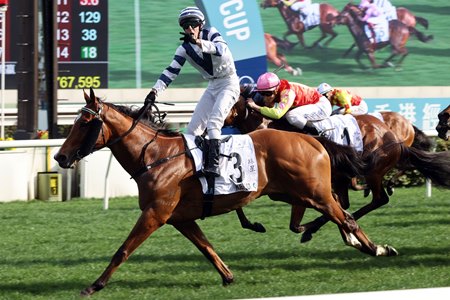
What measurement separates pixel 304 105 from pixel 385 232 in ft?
4.79

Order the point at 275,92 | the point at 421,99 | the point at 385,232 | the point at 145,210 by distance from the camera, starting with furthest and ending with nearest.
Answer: the point at 421,99
the point at 385,232
the point at 275,92
the point at 145,210

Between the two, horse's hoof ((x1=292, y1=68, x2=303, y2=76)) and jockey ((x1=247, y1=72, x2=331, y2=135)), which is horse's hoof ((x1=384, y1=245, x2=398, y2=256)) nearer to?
jockey ((x1=247, y1=72, x2=331, y2=135))

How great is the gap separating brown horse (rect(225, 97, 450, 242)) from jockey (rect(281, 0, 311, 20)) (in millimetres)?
13688

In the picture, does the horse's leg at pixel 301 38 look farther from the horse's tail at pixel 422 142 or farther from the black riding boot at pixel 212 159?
the black riding boot at pixel 212 159

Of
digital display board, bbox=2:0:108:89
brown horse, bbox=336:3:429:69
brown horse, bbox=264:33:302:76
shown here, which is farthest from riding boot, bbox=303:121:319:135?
brown horse, bbox=336:3:429:69

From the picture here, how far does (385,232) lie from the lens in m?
8.16

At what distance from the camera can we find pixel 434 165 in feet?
23.5

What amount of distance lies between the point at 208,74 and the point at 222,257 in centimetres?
135

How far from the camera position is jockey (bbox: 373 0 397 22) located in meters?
21.3

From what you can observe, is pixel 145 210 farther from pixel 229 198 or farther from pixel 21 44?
pixel 21 44

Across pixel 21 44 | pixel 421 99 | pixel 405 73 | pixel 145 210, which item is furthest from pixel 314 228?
pixel 405 73

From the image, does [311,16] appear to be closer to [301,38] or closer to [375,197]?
[301,38]

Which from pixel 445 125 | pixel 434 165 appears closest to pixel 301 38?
pixel 445 125

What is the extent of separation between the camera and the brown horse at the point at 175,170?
5.83m
